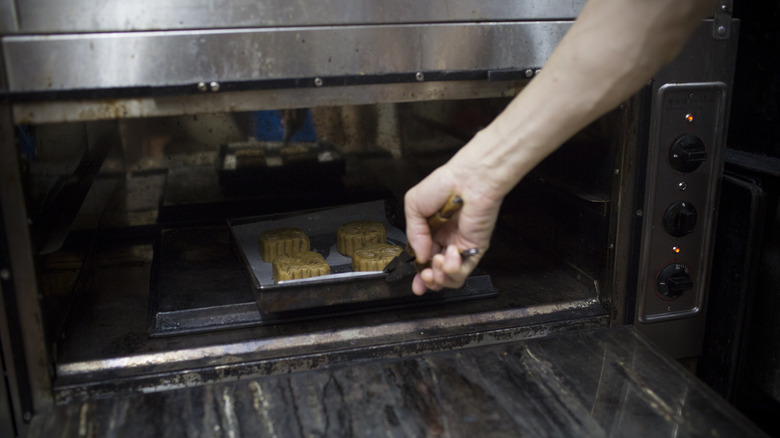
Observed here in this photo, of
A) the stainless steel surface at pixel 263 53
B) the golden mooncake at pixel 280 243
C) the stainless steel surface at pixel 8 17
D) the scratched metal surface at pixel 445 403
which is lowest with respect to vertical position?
the scratched metal surface at pixel 445 403

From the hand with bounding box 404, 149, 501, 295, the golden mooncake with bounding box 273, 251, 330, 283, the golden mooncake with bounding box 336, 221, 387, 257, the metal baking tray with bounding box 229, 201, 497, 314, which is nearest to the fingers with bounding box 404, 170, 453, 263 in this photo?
the hand with bounding box 404, 149, 501, 295

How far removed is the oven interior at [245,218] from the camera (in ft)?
3.88

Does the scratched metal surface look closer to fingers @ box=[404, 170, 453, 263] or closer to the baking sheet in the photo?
fingers @ box=[404, 170, 453, 263]

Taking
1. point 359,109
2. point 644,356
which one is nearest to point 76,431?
point 644,356

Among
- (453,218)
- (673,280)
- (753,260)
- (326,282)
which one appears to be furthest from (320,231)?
(753,260)

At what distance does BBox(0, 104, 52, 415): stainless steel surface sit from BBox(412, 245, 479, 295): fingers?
652 mm

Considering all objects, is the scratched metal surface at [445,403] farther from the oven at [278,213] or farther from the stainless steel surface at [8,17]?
the stainless steel surface at [8,17]

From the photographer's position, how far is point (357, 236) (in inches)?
59.2

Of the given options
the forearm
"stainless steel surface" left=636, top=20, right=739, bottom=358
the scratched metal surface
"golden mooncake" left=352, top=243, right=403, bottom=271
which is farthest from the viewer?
"golden mooncake" left=352, top=243, right=403, bottom=271

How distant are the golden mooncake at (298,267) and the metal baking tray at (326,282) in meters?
0.03

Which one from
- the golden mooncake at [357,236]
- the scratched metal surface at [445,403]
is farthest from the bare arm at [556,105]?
the golden mooncake at [357,236]

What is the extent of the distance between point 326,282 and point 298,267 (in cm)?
11

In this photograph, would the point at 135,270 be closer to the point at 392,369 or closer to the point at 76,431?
the point at 76,431

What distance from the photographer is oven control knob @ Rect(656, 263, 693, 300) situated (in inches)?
52.4
